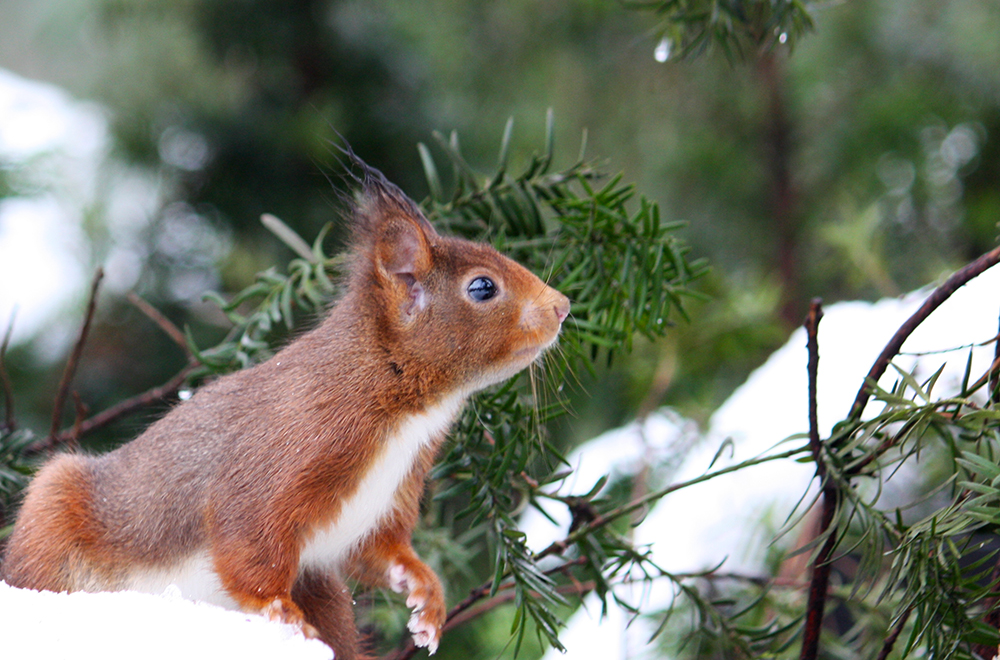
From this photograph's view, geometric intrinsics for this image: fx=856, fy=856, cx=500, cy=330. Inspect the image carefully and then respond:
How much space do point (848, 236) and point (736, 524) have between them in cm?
55

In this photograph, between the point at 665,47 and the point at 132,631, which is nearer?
the point at 132,631

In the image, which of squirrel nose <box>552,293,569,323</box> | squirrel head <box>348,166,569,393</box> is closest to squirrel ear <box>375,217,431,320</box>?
squirrel head <box>348,166,569,393</box>

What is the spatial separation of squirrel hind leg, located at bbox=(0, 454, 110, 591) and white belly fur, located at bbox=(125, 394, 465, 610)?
1.9 inches

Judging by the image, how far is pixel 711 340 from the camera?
1497mm

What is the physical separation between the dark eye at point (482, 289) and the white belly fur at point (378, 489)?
0.31 ft

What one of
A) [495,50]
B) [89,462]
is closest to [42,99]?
[495,50]

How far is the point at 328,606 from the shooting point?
2.61 feet

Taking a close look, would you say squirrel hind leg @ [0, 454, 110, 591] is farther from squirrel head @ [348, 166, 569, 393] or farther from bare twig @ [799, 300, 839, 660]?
bare twig @ [799, 300, 839, 660]

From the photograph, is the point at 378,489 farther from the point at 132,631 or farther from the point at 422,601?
the point at 132,631

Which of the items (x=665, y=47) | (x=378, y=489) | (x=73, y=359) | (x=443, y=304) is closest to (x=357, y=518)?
(x=378, y=489)

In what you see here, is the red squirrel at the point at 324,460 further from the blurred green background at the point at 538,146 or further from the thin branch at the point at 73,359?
the blurred green background at the point at 538,146

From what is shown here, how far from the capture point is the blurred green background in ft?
5.56

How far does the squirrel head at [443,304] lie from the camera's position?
0.78m

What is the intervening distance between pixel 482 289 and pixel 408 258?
0.24 feet
